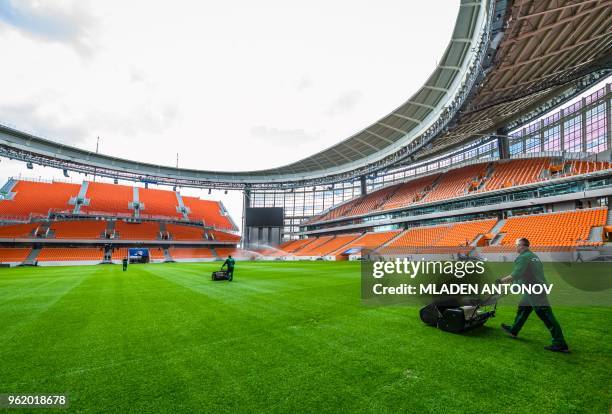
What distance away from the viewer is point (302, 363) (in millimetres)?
4102

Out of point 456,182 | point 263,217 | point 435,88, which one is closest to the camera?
point 435,88

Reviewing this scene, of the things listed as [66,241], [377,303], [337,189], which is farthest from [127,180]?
[377,303]

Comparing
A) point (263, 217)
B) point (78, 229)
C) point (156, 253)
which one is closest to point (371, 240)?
point (263, 217)

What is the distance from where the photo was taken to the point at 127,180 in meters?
52.1

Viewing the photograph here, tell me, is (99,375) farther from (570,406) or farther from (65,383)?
(570,406)

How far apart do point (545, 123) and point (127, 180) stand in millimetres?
64076

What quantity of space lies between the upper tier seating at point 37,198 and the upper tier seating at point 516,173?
6295cm

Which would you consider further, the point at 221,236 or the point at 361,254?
the point at 221,236

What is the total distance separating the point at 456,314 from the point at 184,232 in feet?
175

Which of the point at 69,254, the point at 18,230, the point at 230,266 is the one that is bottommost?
the point at 69,254

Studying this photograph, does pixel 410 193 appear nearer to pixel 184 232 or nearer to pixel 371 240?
pixel 371 240

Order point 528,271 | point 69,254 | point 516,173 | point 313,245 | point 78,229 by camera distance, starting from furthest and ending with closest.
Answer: point 313,245
point 78,229
point 69,254
point 516,173
point 528,271

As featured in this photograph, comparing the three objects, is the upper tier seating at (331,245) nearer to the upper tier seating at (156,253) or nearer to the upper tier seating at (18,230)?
the upper tier seating at (156,253)

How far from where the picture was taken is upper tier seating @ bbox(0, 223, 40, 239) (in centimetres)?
3869
